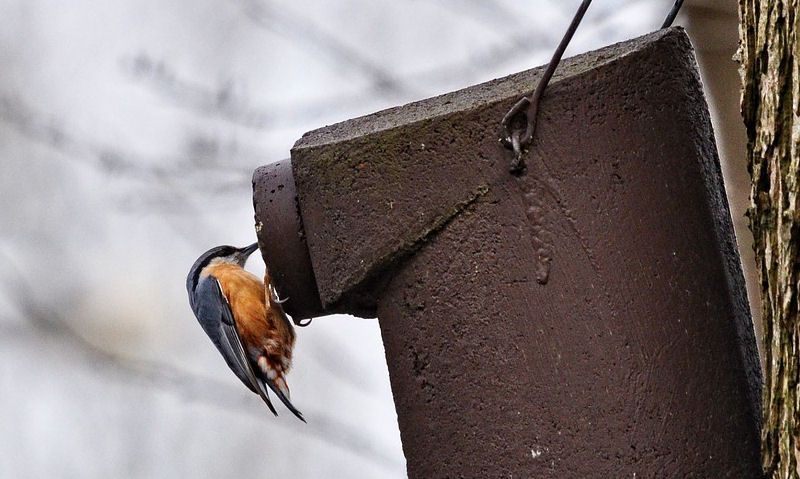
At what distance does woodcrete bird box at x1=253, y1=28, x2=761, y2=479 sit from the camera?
170 cm

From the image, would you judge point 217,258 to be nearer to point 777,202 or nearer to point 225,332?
point 225,332

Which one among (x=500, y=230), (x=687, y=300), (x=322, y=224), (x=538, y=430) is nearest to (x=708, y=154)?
(x=687, y=300)

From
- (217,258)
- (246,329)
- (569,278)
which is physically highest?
(217,258)

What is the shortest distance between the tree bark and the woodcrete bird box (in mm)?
265

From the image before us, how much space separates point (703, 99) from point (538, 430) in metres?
0.67

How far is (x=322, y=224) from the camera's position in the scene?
194 centimetres

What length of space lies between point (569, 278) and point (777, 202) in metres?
0.44

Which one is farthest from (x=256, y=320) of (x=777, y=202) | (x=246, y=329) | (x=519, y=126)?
(x=777, y=202)

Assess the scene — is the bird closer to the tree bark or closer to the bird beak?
the bird beak

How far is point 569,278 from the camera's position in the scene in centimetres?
174

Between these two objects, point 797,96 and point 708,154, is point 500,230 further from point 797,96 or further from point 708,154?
point 797,96

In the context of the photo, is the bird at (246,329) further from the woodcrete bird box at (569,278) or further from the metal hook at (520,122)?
Result: the metal hook at (520,122)

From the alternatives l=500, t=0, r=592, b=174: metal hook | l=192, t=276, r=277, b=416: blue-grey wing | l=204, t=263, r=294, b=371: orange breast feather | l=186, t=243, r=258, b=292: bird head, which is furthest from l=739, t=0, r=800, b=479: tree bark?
l=186, t=243, r=258, b=292: bird head

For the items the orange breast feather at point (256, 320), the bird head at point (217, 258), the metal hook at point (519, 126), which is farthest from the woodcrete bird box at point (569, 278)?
the bird head at point (217, 258)
